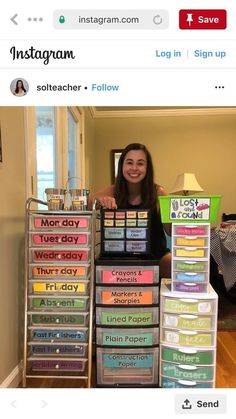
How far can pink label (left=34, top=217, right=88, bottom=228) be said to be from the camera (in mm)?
1096

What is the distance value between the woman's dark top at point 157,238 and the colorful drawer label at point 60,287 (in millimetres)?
368

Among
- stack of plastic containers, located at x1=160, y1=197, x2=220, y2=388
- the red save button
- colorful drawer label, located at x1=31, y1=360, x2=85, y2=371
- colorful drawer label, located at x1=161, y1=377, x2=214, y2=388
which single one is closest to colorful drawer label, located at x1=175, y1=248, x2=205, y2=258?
stack of plastic containers, located at x1=160, y1=197, x2=220, y2=388

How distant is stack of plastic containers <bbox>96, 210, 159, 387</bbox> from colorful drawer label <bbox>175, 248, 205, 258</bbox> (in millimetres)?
98

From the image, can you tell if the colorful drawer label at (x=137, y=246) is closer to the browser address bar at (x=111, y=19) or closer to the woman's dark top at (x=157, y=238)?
the woman's dark top at (x=157, y=238)

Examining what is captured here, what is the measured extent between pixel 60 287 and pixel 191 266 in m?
0.47

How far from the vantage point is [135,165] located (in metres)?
1.34

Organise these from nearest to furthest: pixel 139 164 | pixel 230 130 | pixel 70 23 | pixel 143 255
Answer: pixel 70 23 → pixel 143 255 → pixel 139 164 → pixel 230 130

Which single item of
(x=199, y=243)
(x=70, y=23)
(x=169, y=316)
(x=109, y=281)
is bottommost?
(x=169, y=316)

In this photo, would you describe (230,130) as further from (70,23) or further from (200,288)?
(70,23)

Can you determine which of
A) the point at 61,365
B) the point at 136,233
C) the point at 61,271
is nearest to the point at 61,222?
the point at 61,271

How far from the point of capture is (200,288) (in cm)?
106

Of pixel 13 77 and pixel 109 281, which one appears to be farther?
pixel 109 281
